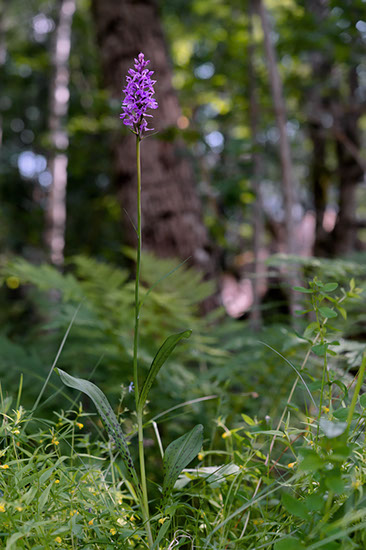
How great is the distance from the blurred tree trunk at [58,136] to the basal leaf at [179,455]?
16.9 feet

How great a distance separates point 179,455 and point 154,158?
273 centimetres

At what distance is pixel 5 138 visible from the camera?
12.9 m

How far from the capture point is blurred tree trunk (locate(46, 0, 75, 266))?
6160mm

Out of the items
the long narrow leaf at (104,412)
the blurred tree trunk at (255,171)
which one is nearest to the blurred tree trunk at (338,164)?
the blurred tree trunk at (255,171)

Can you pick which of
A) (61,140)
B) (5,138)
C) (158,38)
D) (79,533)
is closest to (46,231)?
(61,140)

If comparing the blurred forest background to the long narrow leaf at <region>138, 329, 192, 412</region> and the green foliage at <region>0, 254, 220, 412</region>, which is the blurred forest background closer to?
the green foliage at <region>0, 254, 220, 412</region>

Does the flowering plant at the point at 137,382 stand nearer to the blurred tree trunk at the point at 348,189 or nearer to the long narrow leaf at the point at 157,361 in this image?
the long narrow leaf at the point at 157,361

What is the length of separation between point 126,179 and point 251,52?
1666 millimetres

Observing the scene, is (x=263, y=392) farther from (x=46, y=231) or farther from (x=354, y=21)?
(x=46, y=231)

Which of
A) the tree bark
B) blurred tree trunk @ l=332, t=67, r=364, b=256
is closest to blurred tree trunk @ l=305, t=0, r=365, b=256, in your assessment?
blurred tree trunk @ l=332, t=67, r=364, b=256

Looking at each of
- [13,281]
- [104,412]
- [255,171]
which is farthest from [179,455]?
[255,171]

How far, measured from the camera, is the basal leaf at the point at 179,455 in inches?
28.8

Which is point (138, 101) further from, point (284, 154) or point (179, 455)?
point (284, 154)

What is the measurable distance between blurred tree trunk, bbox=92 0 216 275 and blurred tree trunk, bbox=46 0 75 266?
264 cm
